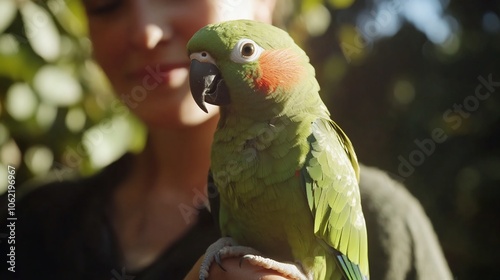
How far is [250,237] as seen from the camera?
0.73 meters

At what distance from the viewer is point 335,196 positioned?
0.71 meters

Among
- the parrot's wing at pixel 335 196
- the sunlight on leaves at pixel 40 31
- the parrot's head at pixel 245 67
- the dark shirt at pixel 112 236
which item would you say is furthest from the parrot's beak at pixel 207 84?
the sunlight on leaves at pixel 40 31

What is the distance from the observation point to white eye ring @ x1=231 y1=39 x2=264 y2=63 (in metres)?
0.66

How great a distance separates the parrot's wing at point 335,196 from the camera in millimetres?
690

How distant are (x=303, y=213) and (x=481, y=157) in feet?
2.28

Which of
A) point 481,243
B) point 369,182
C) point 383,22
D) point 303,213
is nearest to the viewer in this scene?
point 303,213

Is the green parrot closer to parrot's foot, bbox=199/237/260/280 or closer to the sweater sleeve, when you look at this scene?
parrot's foot, bbox=199/237/260/280

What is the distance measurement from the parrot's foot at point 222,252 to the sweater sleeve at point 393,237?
0.30m

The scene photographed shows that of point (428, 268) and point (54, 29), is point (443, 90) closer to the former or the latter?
point (428, 268)

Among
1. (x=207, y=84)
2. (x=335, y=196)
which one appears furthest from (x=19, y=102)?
(x=335, y=196)

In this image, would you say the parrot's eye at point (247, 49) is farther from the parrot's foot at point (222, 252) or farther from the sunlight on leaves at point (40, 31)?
the sunlight on leaves at point (40, 31)

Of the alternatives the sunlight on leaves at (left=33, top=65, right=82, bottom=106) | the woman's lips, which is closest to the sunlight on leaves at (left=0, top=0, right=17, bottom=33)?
the sunlight on leaves at (left=33, top=65, right=82, bottom=106)

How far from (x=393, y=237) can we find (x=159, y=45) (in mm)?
502

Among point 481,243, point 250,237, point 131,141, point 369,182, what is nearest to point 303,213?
point 250,237
